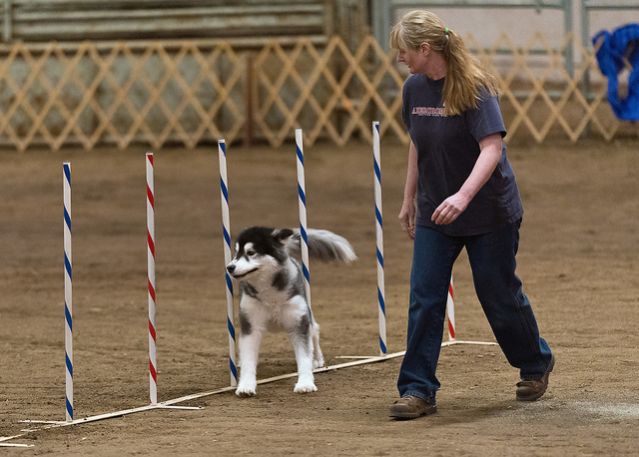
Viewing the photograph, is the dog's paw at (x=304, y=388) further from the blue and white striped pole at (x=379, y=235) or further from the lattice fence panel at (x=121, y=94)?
the lattice fence panel at (x=121, y=94)

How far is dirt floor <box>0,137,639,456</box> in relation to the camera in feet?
20.8

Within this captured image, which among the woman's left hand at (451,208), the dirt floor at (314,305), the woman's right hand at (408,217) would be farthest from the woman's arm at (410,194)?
the dirt floor at (314,305)

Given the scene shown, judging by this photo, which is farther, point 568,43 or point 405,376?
point 568,43

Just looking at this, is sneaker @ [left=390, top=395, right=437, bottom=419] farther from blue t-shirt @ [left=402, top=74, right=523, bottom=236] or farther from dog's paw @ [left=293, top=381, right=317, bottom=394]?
dog's paw @ [left=293, top=381, right=317, bottom=394]

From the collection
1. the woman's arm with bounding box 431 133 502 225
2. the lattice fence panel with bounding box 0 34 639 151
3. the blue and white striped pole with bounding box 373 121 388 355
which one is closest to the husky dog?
the blue and white striped pole with bounding box 373 121 388 355

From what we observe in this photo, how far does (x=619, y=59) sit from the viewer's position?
1950 cm

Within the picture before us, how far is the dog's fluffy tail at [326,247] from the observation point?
316 inches

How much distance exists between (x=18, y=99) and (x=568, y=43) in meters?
8.33

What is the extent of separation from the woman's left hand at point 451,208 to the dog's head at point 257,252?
157 cm

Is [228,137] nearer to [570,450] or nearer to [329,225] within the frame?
[329,225]

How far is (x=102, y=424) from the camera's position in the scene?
6.76 metres

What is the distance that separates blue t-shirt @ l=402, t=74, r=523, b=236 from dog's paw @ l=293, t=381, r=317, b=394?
54.2 inches

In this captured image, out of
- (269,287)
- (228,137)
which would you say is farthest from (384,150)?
(269,287)

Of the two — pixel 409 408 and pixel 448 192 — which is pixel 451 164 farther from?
pixel 409 408
